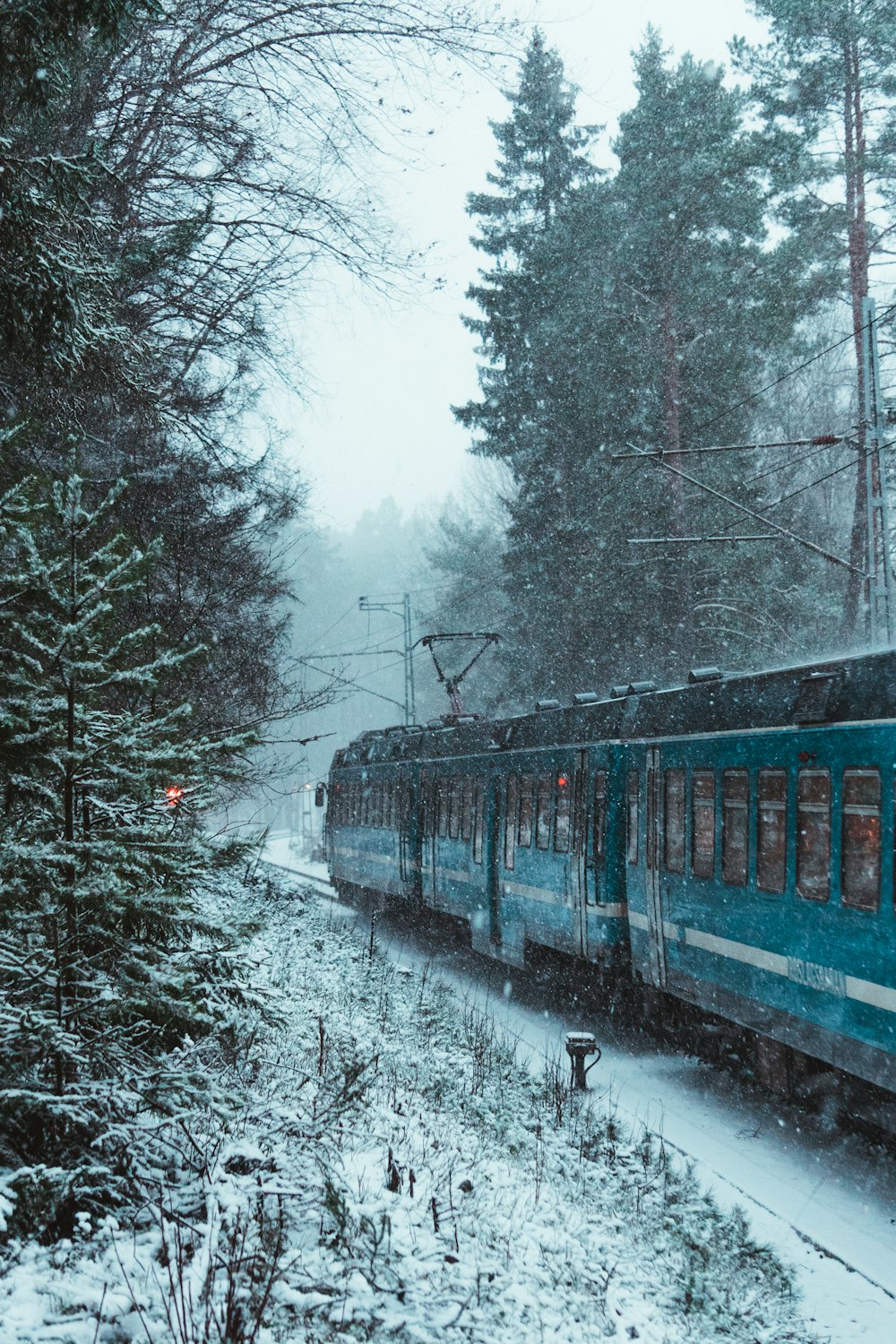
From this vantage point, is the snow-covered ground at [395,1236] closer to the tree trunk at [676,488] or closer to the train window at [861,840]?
the train window at [861,840]

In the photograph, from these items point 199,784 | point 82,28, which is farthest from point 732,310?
point 199,784

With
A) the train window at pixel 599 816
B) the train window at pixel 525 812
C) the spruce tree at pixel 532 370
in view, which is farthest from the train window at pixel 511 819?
the spruce tree at pixel 532 370

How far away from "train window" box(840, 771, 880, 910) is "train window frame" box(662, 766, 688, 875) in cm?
260

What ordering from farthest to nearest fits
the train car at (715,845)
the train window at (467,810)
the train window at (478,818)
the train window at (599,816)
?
the train window at (467,810) → the train window at (478,818) → the train window at (599,816) → the train car at (715,845)

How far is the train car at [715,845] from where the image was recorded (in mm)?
7094

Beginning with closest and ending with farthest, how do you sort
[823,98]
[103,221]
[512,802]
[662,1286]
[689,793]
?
[662,1286] → [103,221] → [689,793] → [512,802] → [823,98]

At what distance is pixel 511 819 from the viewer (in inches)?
567

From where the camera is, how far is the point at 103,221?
795cm

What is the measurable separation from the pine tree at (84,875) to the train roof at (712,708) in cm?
397

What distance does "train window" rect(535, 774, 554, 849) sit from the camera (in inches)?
513

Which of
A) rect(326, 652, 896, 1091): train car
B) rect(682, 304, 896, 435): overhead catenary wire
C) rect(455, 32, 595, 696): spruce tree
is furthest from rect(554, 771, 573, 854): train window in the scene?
rect(455, 32, 595, 696): spruce tree

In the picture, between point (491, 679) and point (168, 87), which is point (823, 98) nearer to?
point (168, 87)

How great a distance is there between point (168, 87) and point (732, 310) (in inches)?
765

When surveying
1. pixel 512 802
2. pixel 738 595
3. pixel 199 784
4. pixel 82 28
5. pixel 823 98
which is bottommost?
pixel 512 802
